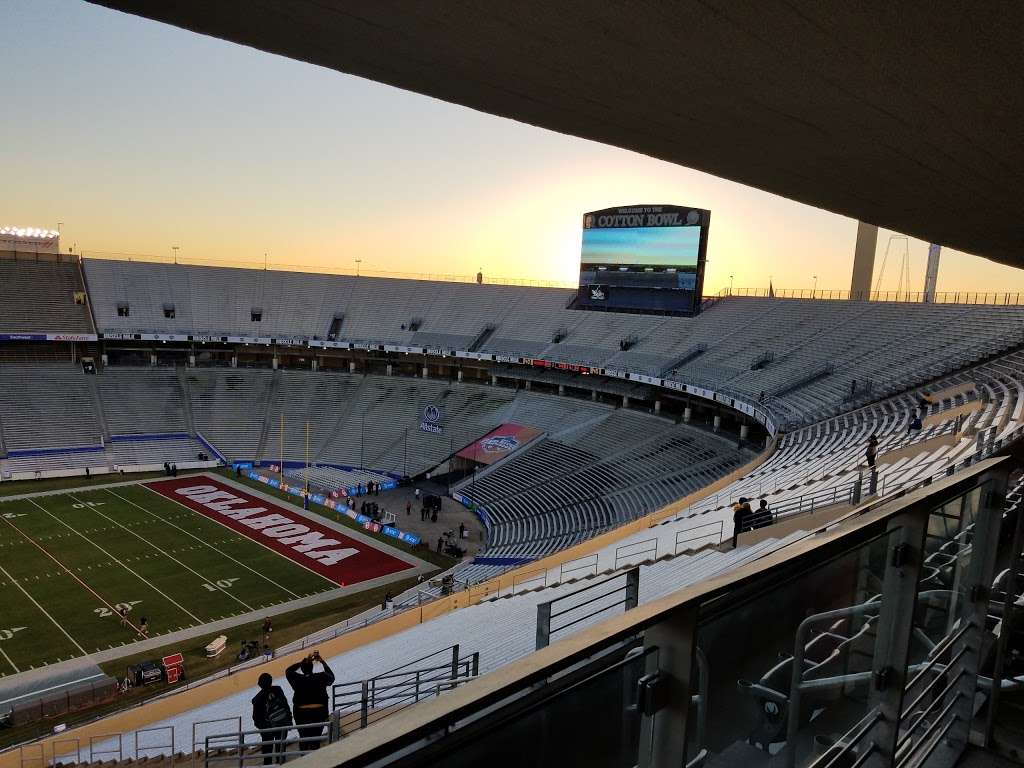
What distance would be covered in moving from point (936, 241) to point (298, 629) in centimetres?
1804

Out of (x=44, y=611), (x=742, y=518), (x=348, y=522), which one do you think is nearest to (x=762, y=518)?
(x=742, y=518)

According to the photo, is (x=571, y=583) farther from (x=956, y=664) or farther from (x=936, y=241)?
(x=956, y=664)

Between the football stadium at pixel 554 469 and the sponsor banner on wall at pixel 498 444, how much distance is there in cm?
26

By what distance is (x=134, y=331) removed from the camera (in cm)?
4472

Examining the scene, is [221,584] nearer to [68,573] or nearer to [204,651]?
[204,651]

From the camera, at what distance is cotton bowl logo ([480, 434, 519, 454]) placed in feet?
122

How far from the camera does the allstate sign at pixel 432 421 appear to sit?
4103 centimetres

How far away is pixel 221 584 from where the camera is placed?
22.3 metres

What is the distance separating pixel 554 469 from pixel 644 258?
13734mm

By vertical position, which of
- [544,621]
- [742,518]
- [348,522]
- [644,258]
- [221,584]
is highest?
[644,258]

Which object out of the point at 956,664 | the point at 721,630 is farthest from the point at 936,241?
the point at 721,630

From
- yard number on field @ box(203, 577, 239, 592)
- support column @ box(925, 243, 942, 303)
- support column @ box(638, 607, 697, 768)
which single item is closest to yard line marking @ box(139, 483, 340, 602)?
yard number on field @ box(203, 577, 239, 592)

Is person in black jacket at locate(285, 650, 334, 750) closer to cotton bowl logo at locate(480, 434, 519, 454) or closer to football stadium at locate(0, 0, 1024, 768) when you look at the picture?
football stadium at locate(0, 0, 1024, 768)

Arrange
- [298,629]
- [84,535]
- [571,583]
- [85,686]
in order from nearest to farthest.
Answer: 1. [571,583]
2. [85,686]
3. [298,629]
4. [84,535]
